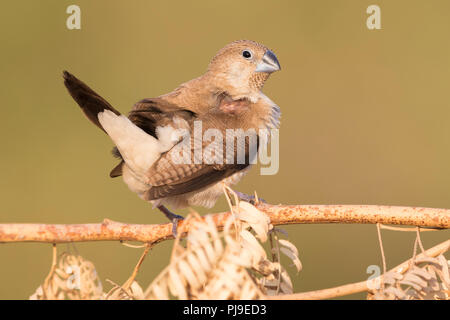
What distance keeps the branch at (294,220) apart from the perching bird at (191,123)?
74 centimetres

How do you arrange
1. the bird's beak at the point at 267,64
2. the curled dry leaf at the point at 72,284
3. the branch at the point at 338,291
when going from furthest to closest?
the bird's beak at the point at 267,64 → the curled dry leaf at the point at 72,284 → the branch at the point at 338,291

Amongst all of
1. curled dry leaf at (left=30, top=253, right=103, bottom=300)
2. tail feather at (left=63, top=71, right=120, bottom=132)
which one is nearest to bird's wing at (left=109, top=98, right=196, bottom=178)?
tail feather at (left=63, top=71, right=120, bottom=132)

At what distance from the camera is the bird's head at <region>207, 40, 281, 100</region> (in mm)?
3715

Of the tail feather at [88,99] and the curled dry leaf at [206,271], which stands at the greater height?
the tail feather at [88,99]

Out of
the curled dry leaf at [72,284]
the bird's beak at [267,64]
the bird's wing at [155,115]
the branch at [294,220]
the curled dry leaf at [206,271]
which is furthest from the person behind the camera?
the bird's beak at [267,64]

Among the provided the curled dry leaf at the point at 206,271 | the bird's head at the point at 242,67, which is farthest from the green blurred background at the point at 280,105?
the curled dry leaf at the point at 206,271

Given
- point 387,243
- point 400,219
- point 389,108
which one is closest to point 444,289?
point 400,219

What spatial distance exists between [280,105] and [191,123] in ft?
11.2

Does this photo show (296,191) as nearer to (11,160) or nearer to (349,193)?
(349,193)

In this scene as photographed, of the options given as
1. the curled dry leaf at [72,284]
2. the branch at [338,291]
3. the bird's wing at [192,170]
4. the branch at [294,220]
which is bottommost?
the branch at [338,291]

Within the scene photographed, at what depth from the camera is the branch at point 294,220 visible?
2.11m

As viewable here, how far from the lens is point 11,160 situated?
19.7 feet

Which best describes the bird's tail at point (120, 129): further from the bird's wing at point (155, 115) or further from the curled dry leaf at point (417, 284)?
the curled dry leaf at point (417, 284)

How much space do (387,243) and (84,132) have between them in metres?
3.14
